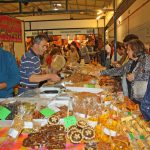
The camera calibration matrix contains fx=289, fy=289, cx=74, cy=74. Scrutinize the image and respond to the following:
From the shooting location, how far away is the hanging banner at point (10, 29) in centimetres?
901

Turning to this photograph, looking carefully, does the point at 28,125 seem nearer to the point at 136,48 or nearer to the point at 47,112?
A: the point at 47,112

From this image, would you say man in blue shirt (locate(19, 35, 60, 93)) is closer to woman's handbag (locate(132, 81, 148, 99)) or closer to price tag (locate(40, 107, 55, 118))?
woman's handbag (locate(132, 81, 148, 99))

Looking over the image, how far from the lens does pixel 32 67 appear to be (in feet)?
13.8

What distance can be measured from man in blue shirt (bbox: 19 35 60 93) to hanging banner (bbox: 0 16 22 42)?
4725 mm

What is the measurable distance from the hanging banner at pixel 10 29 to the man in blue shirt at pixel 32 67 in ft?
15.5

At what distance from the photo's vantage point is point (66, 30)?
15.2 meters

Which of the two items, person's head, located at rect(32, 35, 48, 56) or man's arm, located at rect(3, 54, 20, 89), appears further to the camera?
person's head, located at rect(32, 35, 48, 56)

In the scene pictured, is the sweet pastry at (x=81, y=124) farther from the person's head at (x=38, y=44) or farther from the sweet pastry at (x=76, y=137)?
the person's head at (x=38, y=44)

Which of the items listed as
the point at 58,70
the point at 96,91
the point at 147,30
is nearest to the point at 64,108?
the point at 96,91

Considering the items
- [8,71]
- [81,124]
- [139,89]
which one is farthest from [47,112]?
[139,89]

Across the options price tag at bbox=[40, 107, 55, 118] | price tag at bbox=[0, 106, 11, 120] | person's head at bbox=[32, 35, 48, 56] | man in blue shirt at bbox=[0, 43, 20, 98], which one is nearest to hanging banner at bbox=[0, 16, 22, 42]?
person's head at bbox=[32, 35, 48, 56]

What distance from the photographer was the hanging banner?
901 centimetres

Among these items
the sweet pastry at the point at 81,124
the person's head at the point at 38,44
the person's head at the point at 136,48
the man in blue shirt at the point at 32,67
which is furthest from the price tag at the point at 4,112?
the person's head at the point at 136,48

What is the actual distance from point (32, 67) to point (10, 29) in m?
6.00
